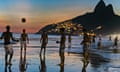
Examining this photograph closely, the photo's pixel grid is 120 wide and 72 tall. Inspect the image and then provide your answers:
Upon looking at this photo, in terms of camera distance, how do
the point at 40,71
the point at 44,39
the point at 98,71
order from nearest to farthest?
1. the point at 40,71
2. the point at 98,71
3. the point at 44,39

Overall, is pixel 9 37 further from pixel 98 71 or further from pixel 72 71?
pixel 98 71

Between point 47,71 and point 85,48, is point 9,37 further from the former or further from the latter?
point 85,48

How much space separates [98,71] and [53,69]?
8.50 ft

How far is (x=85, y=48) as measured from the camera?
21469 mm

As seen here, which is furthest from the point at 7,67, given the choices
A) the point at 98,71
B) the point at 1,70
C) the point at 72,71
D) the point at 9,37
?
the point at 98,71

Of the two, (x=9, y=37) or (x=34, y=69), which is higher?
(x=9, y=37)

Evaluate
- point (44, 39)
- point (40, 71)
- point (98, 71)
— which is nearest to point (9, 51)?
point (40, 71)

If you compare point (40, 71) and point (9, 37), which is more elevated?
point (9, 37)

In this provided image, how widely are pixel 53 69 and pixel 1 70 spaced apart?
2998 mm

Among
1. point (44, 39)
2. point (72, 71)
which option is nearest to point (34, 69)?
point (72, 71)

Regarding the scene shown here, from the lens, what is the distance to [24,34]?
30031 mm

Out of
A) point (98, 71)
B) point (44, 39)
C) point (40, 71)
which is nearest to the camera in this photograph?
point (40, 71)

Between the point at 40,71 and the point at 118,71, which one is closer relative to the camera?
the point at 40,71

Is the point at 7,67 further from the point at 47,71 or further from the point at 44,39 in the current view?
the point at 44,39
